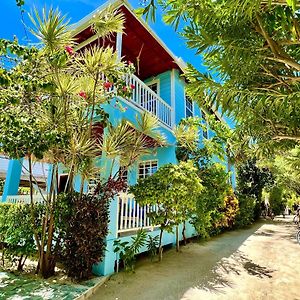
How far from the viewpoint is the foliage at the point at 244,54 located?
305cm

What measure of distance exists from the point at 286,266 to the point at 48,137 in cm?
723

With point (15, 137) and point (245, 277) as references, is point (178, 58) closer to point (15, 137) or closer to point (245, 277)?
point (15, 137)

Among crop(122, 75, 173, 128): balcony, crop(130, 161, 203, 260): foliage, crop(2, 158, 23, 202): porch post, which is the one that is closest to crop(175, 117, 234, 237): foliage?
crop(122, 75, 173, 128): balcony

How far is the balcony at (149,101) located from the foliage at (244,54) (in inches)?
153

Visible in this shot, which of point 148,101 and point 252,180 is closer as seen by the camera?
point 148,101

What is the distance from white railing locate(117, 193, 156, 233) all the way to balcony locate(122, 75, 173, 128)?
125 inches

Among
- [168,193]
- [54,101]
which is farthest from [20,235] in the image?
[168,193]

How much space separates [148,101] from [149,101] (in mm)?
111

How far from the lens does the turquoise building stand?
21.4ft

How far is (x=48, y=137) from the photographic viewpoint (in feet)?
14.7

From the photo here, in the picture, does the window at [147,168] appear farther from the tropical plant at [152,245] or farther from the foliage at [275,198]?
the foliage at [275,198]

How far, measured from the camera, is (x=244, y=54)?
11.2ft

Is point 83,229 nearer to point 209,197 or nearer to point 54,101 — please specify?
point 54,101

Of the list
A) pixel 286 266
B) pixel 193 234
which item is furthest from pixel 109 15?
pixel 193 234
